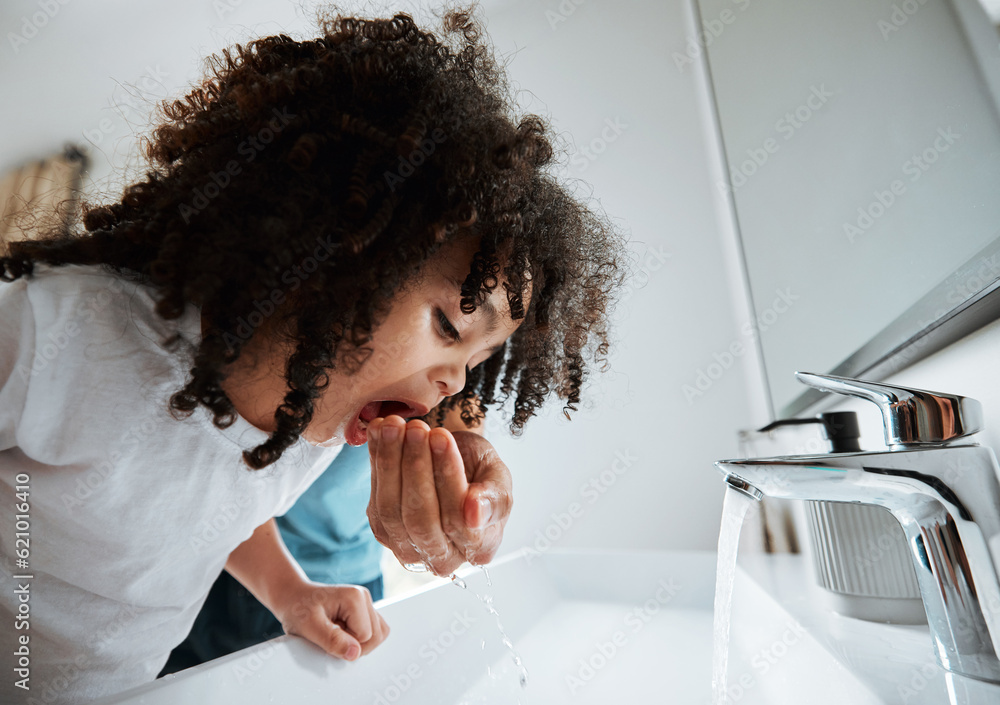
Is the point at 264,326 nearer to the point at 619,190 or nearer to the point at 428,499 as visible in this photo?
the point at 428,499

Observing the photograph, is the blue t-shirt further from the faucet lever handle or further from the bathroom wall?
the faucet lever handle

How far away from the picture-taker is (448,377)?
56 centimetres

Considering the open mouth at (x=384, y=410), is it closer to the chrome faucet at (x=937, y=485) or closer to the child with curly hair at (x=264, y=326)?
the child with curly hair at (x=264, y=326)

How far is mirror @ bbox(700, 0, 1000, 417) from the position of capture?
1.27ft

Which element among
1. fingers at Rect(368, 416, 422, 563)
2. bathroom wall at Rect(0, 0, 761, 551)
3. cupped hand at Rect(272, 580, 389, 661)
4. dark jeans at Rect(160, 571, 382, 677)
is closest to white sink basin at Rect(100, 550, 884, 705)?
cupped hand at Rect(272, 580, 389, 661)

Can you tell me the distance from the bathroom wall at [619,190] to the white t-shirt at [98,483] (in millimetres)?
1039

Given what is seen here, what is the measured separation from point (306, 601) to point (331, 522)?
0.43 m

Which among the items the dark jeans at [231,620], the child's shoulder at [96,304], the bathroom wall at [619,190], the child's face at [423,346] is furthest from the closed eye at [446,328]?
the bathroom wall at [619,190]

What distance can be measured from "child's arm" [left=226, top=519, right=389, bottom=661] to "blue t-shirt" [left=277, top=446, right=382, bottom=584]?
0.22m

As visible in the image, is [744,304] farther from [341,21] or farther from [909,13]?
[341,21]

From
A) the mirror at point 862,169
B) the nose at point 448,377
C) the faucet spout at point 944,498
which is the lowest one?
the nose at point 448,377

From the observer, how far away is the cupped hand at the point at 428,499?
426 mm

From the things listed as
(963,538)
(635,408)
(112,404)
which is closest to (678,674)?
(963,538)

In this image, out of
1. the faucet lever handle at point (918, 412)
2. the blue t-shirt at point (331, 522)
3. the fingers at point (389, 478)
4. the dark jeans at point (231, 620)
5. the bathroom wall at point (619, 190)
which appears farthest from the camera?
the bathroom wall at point (619, 190)
